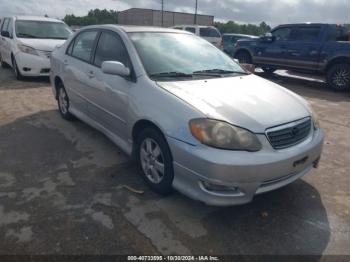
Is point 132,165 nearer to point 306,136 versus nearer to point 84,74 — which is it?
point 84,74

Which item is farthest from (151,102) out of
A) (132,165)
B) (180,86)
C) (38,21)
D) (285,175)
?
(38,21)

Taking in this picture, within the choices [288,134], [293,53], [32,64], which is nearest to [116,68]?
[288,134]

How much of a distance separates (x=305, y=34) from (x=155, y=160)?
856cm

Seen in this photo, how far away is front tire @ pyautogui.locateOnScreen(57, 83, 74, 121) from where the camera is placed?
5.41 metres

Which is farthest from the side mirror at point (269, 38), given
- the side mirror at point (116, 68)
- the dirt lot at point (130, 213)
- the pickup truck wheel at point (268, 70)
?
the side mirror at point (116, 68)

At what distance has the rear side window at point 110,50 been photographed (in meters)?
3.71

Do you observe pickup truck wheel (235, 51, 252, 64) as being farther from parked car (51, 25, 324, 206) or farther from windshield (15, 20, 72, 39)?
parked car (51, 25, 324, 206)

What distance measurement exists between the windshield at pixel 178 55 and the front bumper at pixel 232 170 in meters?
1.03

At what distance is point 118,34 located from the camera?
154 inches

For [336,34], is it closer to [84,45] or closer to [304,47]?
[304,47]

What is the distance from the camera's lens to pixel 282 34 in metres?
10.6

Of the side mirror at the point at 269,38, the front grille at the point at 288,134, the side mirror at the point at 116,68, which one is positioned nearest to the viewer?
the front grille at the point at 288,134

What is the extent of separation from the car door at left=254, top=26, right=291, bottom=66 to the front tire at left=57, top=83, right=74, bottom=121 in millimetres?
7526

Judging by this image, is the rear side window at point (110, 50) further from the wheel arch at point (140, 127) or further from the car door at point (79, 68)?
the wheel arch at point (140, 127)
